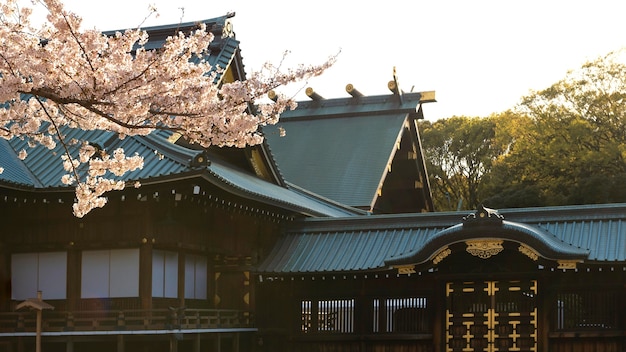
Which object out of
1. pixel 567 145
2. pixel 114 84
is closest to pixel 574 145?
pixel 567 145

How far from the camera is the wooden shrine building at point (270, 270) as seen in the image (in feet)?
54.1

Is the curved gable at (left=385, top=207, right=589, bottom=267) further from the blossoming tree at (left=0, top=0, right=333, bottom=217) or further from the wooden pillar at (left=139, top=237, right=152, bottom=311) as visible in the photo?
the blossoming tree at (left=0, top=0, right=333, bottom=217)

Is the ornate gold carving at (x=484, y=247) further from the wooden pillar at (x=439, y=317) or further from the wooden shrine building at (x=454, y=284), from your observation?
the wooden pillar at (x=439, y=317)

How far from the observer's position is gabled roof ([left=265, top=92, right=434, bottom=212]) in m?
30.0

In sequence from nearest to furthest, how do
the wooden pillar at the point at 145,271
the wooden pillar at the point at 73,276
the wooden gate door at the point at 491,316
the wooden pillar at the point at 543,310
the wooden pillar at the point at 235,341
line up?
1. the wooden pillar at the point at 145,271
2. the wooden pillar at the point at 73,276
3. the wooden pillar at the point at 543,310
4. the wooden gate door at the point at 491,316
5. the wooden pillar at the point at 235,341

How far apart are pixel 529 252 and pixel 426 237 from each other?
8.29ft

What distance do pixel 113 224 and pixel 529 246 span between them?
7.16 m

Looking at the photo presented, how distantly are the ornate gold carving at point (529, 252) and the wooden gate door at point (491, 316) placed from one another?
0.79 m

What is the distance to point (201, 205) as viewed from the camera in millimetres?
17359

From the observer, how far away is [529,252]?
669 inches

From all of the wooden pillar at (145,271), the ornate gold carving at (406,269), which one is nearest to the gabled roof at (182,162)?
the wooden pillar at (145,271)

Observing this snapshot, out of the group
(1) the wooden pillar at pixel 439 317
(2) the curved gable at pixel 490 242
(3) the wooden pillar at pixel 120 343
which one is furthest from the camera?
(1) the wooden pillar at pixel 439 317

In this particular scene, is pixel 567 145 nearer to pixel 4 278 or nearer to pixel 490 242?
pixel 490 242

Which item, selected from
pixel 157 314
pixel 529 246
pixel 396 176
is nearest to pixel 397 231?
pixel 529 246
